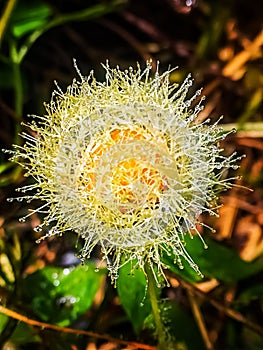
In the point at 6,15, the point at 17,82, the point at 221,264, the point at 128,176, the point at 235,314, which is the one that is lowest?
the point at 235,314

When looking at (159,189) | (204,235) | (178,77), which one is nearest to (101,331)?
(204,235)

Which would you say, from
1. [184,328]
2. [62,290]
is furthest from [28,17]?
[184,328]

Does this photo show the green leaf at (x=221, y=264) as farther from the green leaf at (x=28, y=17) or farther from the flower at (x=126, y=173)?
the green leaf at (x=28, y=17)

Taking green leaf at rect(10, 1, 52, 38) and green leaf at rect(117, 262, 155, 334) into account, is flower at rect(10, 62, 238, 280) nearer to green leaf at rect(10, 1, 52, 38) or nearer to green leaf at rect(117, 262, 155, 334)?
green leaf at rect(117, 262, 155, 334)

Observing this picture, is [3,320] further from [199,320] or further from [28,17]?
[28,17]

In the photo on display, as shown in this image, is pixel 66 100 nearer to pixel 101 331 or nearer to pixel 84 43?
pixel 101 331

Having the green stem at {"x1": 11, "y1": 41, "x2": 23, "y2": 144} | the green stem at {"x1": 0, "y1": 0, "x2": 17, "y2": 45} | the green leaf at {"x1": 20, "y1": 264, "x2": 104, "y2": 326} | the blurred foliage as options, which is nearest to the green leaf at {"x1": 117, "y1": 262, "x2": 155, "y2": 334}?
the blurred foliage

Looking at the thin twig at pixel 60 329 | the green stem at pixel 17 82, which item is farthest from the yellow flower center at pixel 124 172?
the green stem at pixel 17 82
